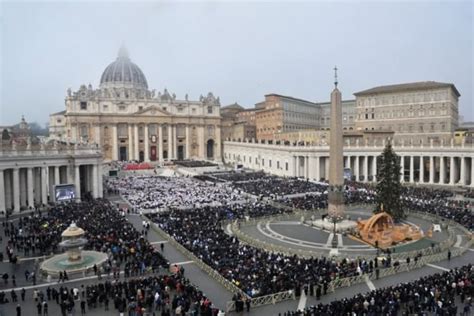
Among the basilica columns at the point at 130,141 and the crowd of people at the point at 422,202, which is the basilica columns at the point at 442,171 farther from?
the basilica columns at the point at 130,141

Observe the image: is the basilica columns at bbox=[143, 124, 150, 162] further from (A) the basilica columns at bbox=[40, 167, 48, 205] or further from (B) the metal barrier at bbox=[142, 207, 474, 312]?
(B) the metal barrier at bbox=[142, 207, 474, 312]

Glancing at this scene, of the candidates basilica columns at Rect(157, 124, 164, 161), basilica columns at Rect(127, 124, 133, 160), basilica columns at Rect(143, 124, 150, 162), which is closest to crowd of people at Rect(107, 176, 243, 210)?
basilica columns at Rect(127, 124, 133, 160)

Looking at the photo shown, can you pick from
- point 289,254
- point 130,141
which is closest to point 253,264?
point 289,254

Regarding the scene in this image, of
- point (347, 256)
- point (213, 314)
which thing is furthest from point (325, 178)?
point (213, 314)

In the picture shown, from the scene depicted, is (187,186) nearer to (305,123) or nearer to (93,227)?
(93,227)

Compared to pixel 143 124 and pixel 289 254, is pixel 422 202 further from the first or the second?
pixel 143 124

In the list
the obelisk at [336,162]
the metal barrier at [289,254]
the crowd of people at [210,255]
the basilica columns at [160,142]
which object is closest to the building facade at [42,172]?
the crowd of people at [210,255]
